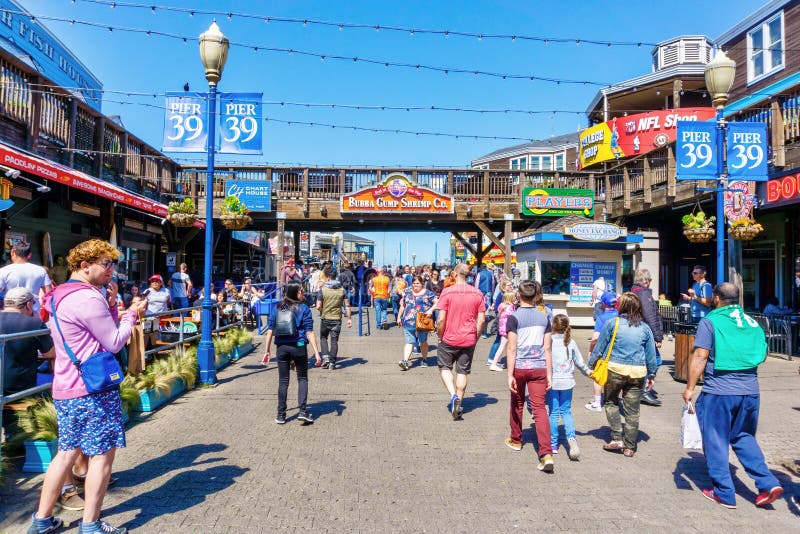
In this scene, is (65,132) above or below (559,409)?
above

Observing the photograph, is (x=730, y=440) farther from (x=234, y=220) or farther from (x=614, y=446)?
(x=234, y=220)

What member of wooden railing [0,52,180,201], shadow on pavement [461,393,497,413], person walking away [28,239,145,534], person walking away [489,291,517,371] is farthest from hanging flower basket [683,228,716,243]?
wooden railing [0,52,180,201]

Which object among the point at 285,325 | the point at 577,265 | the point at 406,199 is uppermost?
the point at 406,199

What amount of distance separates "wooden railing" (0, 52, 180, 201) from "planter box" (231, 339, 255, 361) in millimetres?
5138

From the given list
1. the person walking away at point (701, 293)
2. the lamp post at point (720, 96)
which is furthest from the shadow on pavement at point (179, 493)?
the lamp post at point (720, 96)

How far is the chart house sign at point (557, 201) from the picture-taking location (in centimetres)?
1822

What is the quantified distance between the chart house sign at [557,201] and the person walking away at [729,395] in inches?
558

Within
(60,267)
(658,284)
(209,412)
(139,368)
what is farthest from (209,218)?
(658,284)

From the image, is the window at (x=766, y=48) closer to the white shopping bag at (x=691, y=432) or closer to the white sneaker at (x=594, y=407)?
the white sneaker at (x=594, y=407)

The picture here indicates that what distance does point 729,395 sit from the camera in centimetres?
421

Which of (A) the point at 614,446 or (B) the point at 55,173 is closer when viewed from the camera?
(A) the point at 614,446

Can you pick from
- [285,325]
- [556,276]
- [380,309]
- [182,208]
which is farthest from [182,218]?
[556,276]

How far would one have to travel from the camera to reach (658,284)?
18.9 m

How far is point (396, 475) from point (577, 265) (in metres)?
11.8
